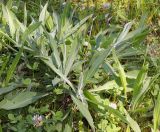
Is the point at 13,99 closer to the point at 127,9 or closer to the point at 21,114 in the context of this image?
the point at 21,114

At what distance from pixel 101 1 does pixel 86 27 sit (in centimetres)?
62

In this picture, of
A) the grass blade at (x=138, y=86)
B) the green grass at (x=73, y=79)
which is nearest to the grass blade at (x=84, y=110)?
the green grass at (x=73, y=79)

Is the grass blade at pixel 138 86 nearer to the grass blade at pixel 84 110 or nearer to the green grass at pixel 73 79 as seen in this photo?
the green grass at pixel 73 79

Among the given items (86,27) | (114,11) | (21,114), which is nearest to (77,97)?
(21,114)

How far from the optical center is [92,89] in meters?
2.05

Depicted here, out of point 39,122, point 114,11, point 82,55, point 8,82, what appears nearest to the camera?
point 39,122

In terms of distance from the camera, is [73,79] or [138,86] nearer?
[138,86]

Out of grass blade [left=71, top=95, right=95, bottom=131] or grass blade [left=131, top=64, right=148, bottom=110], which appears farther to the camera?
grass blade [left=131, top=64, right=148, bottom=110]

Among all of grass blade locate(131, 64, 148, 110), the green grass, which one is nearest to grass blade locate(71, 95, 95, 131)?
the green grass

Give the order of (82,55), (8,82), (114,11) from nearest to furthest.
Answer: (8,82)
(82,55)
(114,11)

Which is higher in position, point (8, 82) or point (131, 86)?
point (8, 82)

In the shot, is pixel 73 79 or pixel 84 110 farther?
pixel 73 79

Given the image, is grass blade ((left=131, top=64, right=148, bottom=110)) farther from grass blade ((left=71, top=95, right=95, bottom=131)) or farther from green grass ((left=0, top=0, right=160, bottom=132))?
grass blade ((left=71, top=95, right=95, bottom=131))

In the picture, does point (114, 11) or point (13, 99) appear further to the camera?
point (114, 11)
